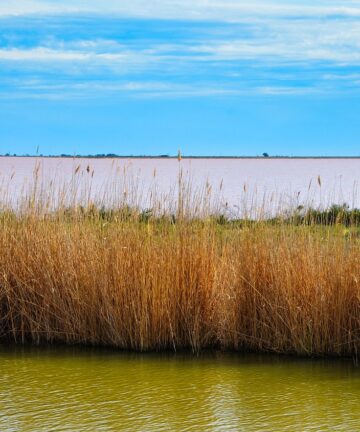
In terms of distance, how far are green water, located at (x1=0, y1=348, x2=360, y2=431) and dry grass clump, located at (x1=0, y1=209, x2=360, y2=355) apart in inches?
7.9

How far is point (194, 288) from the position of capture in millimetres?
6355

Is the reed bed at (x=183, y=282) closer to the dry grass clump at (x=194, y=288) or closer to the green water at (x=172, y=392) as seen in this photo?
the dry grass clump at (x=194, y=288)

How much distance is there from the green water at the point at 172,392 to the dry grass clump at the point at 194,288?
200 mm

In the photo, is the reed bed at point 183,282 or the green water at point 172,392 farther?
the reed bed at point 183,282

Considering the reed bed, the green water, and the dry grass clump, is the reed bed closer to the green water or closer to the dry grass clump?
the dry grass clump

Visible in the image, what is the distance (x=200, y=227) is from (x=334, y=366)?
1.61 metres

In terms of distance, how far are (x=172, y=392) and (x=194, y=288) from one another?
1.17 meters

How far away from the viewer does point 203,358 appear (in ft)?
20.6

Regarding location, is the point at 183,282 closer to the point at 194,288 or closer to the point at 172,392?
the point at 194,288

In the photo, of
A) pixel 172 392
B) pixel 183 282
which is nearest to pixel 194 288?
pixel 183 282

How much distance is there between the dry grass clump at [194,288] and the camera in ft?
20.4

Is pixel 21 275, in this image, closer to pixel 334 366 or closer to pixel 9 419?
pixel 9 419

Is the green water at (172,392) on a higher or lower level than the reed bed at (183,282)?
lower

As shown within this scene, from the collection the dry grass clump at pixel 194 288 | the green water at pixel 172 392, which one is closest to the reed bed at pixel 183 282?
the dry grass clump at pixel 194 288
